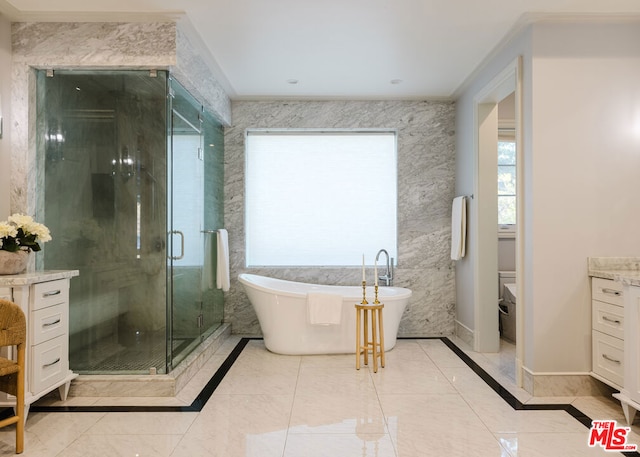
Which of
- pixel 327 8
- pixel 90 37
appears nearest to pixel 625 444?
pixel 327 8

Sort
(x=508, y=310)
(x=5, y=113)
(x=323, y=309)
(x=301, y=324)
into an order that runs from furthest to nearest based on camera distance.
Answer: (x=508, y=310), (x=301, y=324), (x=323, y=309), (x=5, y=113)

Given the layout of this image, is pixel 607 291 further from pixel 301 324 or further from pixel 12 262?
pixel 12 262

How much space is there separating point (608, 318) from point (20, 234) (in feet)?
12.2

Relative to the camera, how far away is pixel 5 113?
304 centimetres

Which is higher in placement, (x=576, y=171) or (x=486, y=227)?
(x=576, y=171)

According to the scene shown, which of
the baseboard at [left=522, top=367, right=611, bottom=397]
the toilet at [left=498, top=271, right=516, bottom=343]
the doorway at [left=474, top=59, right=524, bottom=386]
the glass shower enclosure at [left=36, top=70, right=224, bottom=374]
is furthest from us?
the toilet at [left=498, top=271, right=516, bottom=343]

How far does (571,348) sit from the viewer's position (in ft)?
10.1

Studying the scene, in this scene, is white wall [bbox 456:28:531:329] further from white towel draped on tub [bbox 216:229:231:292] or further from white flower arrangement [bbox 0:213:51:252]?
white flower arrangement [bbox 0:213:51:252]

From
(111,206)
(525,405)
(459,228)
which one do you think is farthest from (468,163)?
(111,206)

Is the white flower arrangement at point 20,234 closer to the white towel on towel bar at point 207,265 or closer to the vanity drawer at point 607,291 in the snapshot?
the white towel on towel bar at point 207,265

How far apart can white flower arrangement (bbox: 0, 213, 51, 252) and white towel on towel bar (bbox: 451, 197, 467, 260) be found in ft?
11.7

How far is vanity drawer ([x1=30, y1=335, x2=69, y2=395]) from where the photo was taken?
2.63 meters

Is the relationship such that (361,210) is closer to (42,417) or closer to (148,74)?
(148,74)

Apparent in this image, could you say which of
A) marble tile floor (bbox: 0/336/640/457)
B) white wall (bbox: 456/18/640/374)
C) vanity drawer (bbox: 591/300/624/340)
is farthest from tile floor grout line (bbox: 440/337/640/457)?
vanity drawer (bbox: 591/300/624/340)
